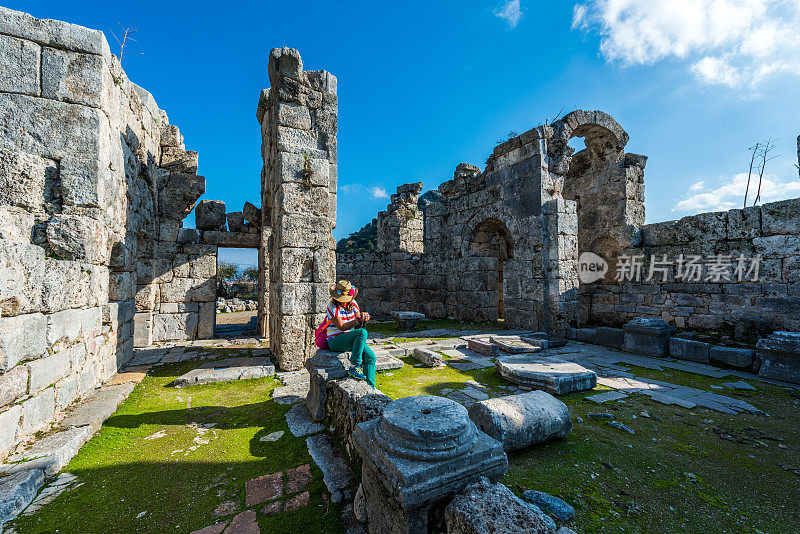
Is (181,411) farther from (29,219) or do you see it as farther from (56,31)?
(56,31)

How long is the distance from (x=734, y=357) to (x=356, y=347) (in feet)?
21.2

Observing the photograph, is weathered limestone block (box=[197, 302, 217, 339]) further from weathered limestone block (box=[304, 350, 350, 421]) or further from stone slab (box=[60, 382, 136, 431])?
A: weathered limestone block (box=[304, 350, 350, 421])

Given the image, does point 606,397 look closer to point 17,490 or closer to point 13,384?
point 17,490

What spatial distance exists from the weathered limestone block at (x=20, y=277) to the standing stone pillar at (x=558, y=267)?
895 cm

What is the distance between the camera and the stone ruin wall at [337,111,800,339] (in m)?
6.95

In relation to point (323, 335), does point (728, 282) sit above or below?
above

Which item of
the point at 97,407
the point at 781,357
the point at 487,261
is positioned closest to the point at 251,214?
→ the point at 97,407

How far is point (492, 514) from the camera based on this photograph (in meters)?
1.45

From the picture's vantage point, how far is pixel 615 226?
10109 mm

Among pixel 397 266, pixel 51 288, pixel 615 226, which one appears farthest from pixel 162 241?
pixel 615 226

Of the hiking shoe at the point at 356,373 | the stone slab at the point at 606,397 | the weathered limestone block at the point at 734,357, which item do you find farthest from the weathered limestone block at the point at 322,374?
the weathered limestone block at the point at 734,357

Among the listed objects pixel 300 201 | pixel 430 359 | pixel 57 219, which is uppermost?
pixel 300 201

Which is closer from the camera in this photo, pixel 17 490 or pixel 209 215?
pixel 17 490

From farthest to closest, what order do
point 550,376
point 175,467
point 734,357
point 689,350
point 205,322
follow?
point 205,322 → point 689,350 → point 734,357 → point 550,376 → point 175,467
